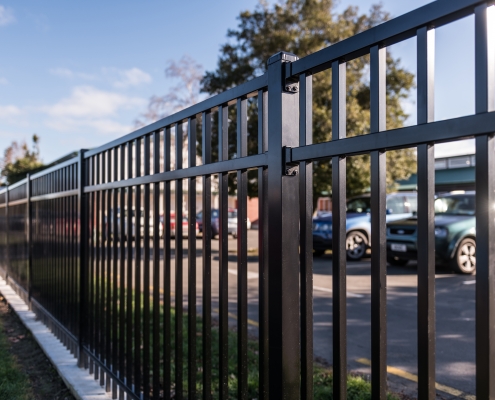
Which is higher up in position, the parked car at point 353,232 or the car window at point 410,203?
the car window at point 410,203

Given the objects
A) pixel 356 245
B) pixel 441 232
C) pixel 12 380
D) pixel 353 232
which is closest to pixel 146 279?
pixel 12 380

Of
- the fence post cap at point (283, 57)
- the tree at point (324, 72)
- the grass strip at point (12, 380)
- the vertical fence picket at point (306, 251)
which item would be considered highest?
the tree at point (324, 72)

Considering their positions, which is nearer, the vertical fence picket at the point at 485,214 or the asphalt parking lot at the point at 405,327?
the vertical fence picket at the point at 485,214

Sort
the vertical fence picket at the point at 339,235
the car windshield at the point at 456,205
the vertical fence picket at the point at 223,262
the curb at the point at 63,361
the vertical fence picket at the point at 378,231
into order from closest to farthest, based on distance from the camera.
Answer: the vertical fence picket at the point at 378,231 < the vertical fence picket at the point at 339,235 < the vertical fence picket at the point at 223,262 < the curb at the point at 63,361 < the car windshield at the point at 456,205

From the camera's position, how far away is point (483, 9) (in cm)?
113

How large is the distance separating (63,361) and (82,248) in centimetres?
100

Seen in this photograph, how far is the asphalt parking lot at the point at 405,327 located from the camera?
12.2ft

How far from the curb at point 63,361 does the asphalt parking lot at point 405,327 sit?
131 cm

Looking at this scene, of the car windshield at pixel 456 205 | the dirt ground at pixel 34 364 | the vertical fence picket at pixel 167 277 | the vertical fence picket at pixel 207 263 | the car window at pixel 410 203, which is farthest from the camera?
the car window at pixel 410 203

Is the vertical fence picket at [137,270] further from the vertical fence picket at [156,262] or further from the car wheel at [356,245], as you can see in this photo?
the car wheel at [356,245]

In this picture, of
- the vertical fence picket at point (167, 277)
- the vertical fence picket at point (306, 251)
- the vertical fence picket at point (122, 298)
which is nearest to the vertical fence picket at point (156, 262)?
the vertical fence picket at point (167, 277)

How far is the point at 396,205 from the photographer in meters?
11.9

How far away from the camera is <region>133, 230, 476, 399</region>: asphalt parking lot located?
373 centimetres

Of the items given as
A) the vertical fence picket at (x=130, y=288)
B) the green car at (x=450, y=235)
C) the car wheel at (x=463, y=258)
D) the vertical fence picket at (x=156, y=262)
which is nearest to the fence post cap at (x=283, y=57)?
the vertical fence picket at (x=156, y=262)
